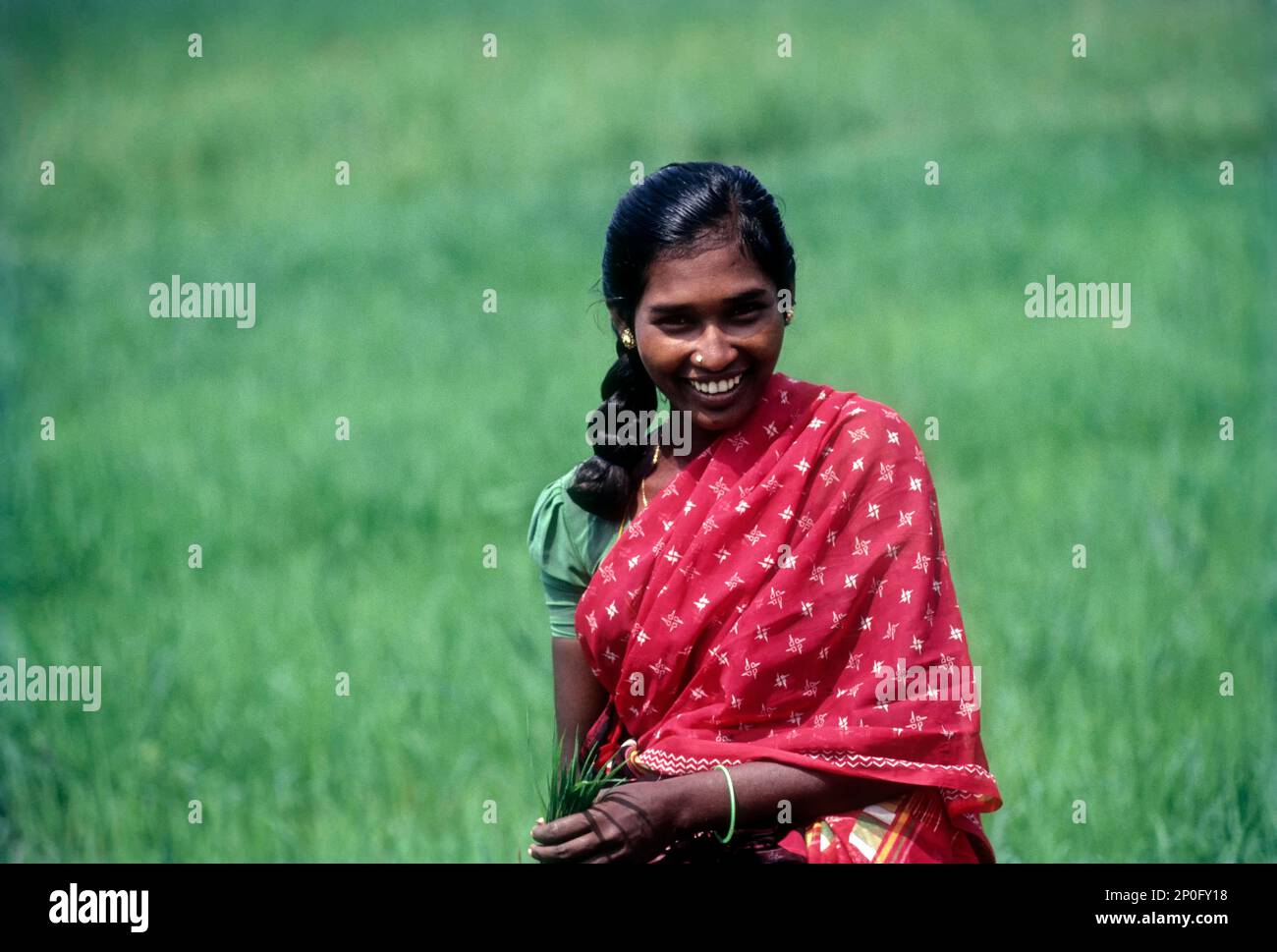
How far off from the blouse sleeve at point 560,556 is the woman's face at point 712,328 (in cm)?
39

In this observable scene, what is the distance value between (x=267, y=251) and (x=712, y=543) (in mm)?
8818

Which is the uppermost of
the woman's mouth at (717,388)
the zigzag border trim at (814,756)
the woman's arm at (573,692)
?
the woman's mouth at (717,388)

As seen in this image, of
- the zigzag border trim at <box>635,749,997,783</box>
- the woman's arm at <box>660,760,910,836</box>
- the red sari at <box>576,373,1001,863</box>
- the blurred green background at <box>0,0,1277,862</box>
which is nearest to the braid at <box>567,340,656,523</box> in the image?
the red sari at <box>576,373,1001,863</box>

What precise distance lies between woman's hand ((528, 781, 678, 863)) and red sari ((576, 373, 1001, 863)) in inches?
5.5

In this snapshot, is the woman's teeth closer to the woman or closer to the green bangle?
the woman

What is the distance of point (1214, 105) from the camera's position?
1338cm

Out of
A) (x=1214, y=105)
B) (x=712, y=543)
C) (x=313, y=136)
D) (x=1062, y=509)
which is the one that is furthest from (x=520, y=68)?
(x=712, y=543)

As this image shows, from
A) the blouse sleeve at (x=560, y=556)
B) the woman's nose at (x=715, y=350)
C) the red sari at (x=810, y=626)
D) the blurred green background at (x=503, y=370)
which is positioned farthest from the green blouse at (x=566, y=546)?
the blurred green background at (x=503, y=370)

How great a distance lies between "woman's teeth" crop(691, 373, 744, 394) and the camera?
12.3 feet

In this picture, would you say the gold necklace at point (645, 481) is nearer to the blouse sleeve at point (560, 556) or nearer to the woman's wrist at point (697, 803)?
the blouse sleeve at point (560, 556)

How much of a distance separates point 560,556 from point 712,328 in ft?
2.10

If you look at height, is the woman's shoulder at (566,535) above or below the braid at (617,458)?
below

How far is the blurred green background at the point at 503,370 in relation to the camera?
21.0 ft

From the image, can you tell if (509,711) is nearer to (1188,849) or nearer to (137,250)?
(1188,849)
